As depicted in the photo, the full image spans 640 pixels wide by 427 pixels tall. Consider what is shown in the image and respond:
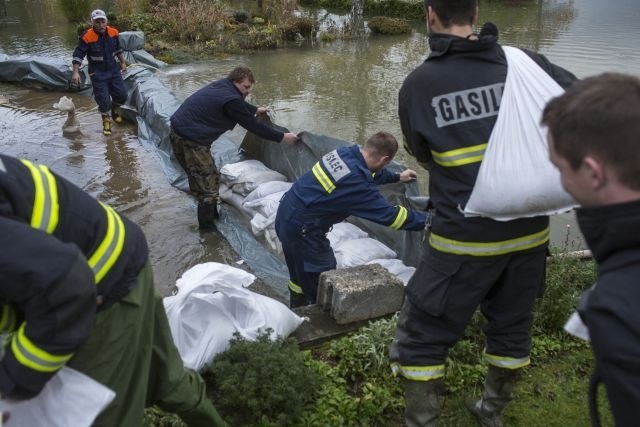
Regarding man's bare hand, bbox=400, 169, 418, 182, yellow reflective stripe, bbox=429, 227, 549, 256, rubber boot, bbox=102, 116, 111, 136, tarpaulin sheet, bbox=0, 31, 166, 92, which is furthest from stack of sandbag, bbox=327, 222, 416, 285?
tarpaulin sheet, bbox=0, 31, 166, 92

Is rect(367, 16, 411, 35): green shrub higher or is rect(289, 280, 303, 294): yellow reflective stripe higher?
rect(367, 16, 411, 35): green shrub

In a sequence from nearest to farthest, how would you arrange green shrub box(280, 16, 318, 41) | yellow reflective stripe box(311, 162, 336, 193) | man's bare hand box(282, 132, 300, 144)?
yellow reflective stripe box(311, 162, 336, 193) → man's bare hand box(282, 132, 300, 144) → green shrub box(280, 16, 318, 41)

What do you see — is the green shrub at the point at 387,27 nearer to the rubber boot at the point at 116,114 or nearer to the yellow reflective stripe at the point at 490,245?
the rubber boot at the point at 116,114

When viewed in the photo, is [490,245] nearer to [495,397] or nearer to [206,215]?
[495,397]

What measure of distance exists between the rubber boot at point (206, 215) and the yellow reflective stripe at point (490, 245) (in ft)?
11.6

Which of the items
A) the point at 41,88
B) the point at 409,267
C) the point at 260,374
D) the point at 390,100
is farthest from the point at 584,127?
the point at 41,88

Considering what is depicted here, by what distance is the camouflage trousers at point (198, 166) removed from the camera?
519 cm

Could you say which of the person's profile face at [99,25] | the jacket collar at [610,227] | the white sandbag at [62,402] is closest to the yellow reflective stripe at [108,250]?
the white sandbag at [62,402]

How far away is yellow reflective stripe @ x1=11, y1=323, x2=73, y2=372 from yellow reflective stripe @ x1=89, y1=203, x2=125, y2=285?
0.71 ft

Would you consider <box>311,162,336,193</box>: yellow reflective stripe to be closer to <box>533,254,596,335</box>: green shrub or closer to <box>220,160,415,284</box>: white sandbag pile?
<box>220,160,415,284</box>: white sandbag pile

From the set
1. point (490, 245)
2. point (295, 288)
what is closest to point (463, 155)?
point (490, 245)

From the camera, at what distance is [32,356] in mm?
1393

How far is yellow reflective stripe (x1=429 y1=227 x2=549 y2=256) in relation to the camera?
6.61 feet

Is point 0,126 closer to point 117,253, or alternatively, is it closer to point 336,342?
point 336,342
